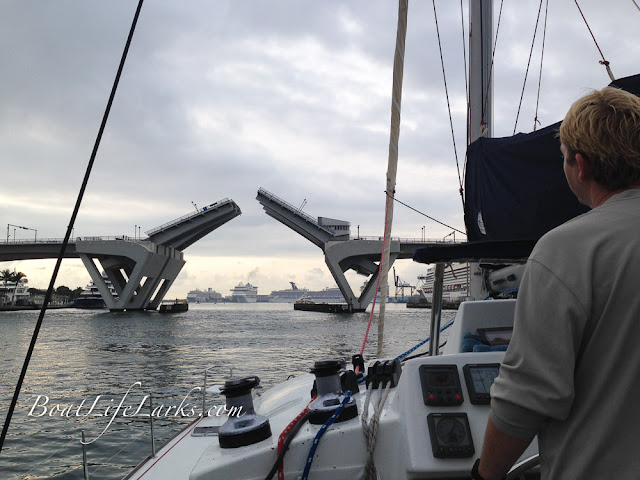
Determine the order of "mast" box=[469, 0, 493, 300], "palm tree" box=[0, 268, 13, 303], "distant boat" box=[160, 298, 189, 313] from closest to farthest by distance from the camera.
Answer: "mast" box=[469, 0, 493, 300] < "distant boat" box=[160, 298, 189, 313] < "palm tree" box=[0, 268, 13, 303]

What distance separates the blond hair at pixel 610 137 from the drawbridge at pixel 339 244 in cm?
4183

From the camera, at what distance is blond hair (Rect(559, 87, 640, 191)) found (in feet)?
3.30

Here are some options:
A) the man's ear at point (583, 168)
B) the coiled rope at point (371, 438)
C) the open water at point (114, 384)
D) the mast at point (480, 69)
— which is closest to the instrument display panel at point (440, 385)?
the coiled rope at point (371, 438)

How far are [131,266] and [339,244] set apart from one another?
24251mm

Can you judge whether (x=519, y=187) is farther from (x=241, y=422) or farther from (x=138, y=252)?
(x=138, y=252)

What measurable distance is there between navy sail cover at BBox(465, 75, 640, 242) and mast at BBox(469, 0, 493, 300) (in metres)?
1.19

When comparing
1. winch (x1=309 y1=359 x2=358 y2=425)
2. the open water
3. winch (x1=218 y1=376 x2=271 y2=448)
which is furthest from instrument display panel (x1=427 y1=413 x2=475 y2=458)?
the open water

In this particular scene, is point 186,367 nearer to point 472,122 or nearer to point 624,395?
point 472,122

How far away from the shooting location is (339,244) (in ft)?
155

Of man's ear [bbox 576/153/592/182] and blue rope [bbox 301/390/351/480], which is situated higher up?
man's ear [bbox 576/153/592/182]

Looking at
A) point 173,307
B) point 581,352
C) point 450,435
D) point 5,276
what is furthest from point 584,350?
point 5,276

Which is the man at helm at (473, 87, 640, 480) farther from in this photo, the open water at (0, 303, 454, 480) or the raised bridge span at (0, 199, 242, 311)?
the raised bridge span at (0, 199, 242, 311)

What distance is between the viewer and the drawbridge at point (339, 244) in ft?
143

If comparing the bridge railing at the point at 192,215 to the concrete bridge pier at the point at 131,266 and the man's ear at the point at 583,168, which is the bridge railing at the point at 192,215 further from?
the man's ear at the point at 583,168
